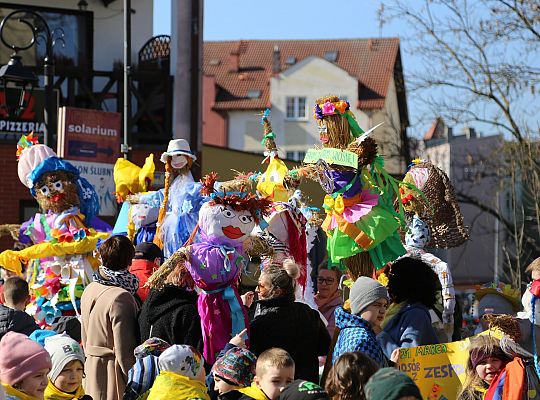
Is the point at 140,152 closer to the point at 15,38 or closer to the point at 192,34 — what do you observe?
the point at 15,38

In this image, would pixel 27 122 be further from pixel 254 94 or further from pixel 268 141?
pixel 254 94

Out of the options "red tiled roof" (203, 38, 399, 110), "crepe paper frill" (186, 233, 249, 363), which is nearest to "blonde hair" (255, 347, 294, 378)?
"crepe paper frill" (186, 233, 249, 363)

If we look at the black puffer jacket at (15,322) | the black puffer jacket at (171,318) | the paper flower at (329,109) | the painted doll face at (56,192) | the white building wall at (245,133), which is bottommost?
the white building wall at (245,133)

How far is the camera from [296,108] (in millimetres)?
58812

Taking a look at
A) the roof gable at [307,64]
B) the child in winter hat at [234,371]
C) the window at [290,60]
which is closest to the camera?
the child in winter hat at [234,371]

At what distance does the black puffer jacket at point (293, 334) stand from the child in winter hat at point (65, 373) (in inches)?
44.6

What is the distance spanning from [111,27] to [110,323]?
640 inches

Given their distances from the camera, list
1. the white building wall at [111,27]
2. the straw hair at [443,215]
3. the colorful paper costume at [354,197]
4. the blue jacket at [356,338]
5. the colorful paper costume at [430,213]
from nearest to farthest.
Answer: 1. the blue jacket at [356,338]
2. the colorful paper costume at [354,197]
3. the colorful paper costume at [430,213]
4. the straw hair at [443,215]
5. the white building wall at [111,27]

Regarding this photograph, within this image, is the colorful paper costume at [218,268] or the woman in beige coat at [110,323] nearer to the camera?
the colorful paper costume at [218,268]

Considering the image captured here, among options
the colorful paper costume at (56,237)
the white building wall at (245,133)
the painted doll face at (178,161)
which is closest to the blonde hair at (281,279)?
the painted doll face at (178,161)

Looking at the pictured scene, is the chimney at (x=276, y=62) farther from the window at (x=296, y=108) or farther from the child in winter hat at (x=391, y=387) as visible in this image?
the child in winter hat at (x=391, y=387)

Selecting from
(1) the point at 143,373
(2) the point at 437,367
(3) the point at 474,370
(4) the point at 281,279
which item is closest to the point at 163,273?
(4) the point at 281,279

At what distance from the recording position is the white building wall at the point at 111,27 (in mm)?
22719

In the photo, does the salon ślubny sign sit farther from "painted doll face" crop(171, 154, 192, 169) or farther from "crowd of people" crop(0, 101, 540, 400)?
"painted doll face" crop(171, 154, 192, 169)
